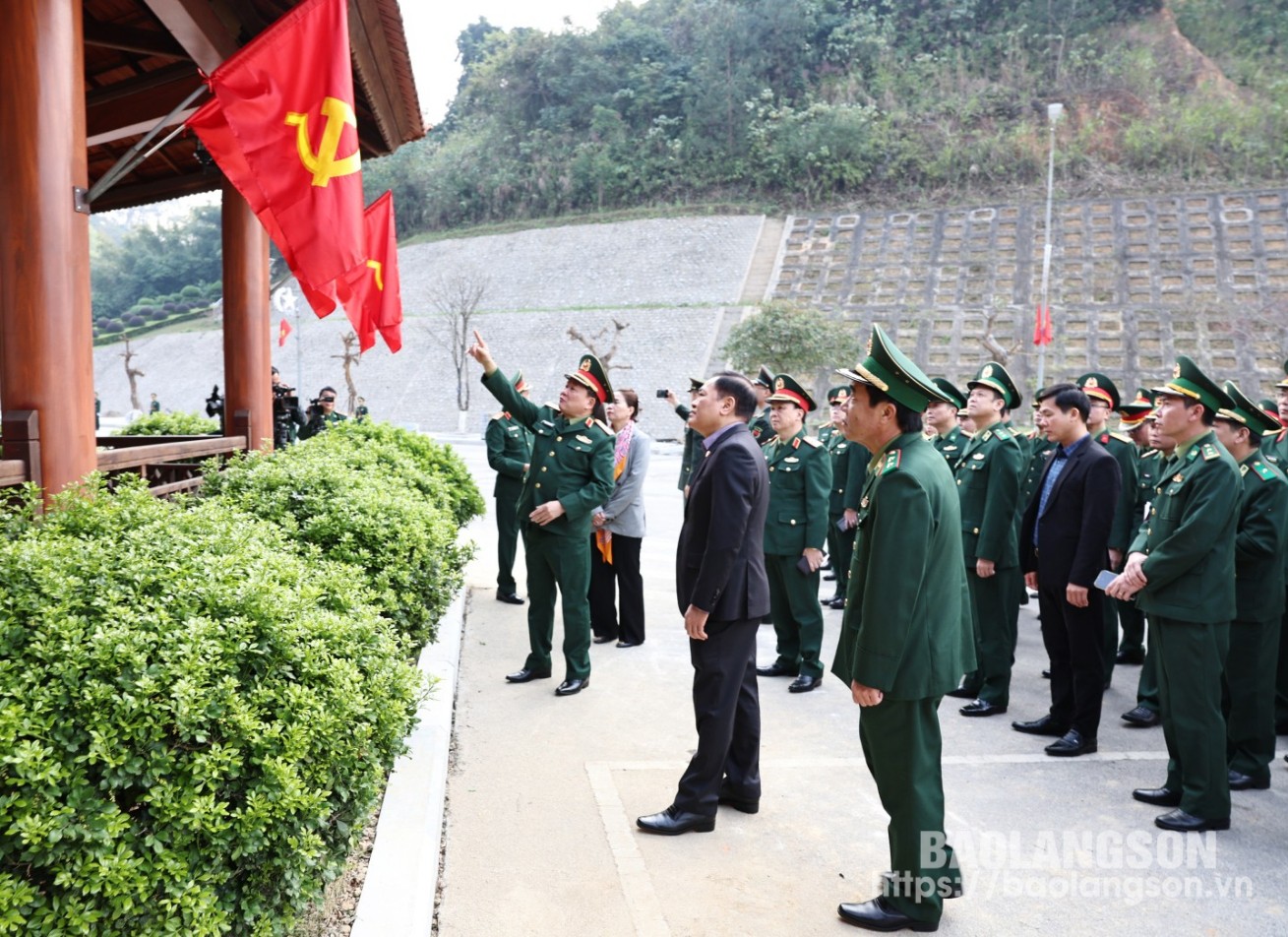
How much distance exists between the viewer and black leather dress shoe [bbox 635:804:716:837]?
3.70 m

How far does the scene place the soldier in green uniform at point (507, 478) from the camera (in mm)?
7688

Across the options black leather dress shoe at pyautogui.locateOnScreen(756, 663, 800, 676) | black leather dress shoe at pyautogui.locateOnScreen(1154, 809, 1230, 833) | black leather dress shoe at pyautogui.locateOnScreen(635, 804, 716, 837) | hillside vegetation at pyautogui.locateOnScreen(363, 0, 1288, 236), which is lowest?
black leather dress shoe at pyautogui.locateOnScreen(756, 663, 800, 676)

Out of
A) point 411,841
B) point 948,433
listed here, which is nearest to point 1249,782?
point 948,433

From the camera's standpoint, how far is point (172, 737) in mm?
2113

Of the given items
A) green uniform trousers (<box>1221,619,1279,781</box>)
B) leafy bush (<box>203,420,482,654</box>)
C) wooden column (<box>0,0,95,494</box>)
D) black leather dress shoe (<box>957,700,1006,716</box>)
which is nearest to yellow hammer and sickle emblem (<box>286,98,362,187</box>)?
wooden column (<box>0,0,95,494</box>)

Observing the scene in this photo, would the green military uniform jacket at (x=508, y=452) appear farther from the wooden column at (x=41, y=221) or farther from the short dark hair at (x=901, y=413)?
the short dark hair at (x=901, y=413)

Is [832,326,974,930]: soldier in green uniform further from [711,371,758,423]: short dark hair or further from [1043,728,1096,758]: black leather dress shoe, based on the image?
[1043,728,1096,758]: black leather dress shoe

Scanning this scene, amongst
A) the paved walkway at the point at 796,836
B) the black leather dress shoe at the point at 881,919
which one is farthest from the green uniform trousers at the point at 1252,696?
the black leather dress shoe at the point at 881,919

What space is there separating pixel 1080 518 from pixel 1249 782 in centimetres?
143

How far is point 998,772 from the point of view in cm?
448

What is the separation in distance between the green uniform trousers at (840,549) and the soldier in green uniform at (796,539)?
6.14 feet

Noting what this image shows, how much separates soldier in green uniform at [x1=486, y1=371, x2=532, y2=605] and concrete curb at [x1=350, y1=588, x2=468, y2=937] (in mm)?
3025

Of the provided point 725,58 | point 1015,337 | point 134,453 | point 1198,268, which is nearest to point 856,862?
point 134,453

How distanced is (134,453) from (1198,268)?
34.1 meters
